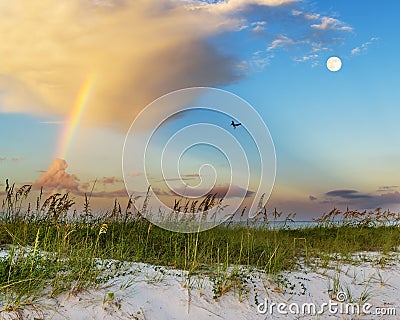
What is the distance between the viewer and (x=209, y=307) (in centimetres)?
590

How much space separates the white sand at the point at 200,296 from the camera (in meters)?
5.48

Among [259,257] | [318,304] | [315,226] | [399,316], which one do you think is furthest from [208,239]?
[315,226]

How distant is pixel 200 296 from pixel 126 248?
2.23m

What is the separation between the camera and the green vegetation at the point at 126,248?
5.89 metres

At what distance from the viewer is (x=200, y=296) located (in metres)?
6.06

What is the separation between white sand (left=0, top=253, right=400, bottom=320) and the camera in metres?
5.48

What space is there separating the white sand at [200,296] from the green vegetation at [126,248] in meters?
0.15

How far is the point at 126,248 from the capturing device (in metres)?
7.94

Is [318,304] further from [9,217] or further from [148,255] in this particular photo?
[9,217]

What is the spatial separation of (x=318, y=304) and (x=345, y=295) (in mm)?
529

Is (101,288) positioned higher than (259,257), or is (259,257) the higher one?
(259,257)

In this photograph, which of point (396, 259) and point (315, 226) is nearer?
point (396, 259)

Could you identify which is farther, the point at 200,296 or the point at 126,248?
the point at 126,248

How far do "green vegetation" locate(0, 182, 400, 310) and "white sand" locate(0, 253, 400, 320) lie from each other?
0.49 ft
